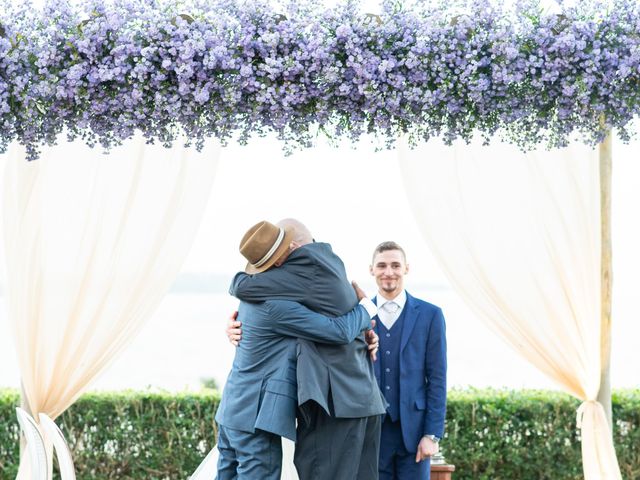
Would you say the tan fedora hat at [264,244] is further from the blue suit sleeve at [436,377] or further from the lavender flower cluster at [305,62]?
the blue suit sleeve at [436,377]

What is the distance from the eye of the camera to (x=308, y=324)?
353 centimetres

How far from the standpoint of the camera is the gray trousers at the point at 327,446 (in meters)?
3.61

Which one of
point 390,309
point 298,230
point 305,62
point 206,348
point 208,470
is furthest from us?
point 206,348

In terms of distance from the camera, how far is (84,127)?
353cm

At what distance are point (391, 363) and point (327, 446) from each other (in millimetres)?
532

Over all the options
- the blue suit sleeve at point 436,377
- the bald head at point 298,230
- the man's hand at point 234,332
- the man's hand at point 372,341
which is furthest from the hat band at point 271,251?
the blue suit sleeve at point 436,377

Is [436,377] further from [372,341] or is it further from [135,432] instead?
[135,432]

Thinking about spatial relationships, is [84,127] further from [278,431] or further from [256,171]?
[256,171]

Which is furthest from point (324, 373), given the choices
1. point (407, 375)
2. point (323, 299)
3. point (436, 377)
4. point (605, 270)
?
point (605, 270)

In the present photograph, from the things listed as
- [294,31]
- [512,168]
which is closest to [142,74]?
[294,31]

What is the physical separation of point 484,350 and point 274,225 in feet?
90.5

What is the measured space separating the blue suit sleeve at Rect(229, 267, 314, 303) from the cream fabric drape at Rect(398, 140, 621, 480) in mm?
1321

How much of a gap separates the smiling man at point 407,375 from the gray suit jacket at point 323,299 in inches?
11.9

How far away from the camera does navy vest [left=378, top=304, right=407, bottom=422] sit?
3.95m
